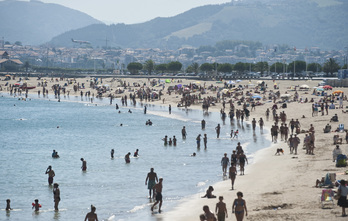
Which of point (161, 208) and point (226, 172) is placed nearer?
point (161, 208)

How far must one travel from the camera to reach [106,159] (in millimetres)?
31781

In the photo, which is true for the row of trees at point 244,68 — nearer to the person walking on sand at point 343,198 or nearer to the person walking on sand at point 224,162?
the person walking on sand at point 224,162

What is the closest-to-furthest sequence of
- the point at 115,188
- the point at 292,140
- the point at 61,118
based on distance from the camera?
the point at 115,188
the point at 292,140
the point at 61,118

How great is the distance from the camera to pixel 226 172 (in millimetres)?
25094

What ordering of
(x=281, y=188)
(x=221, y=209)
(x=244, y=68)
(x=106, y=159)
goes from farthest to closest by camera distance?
1. (x=244, y=68)
2. (x=106, y=159)
3. (x=281, y=188)
4. (x=221, y=209)

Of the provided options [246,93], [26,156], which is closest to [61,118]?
[246,93]

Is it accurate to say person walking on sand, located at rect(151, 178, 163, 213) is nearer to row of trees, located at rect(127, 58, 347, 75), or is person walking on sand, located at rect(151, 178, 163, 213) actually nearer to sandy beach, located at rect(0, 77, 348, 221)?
sandy beach, located at rect(0, 77, 348, 221)

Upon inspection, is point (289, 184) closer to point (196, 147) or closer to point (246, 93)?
point (196, 147)

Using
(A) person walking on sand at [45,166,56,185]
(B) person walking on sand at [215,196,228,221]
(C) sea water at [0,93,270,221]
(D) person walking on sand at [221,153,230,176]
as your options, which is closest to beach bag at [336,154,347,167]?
(D) person walking on sand at [221,153,230,176]

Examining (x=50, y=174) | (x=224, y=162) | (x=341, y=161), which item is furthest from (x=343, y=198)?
(x=50, y=174)

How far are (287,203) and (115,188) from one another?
341 inches

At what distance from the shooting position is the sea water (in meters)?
20.3

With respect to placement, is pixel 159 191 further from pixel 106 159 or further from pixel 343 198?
pixel 106 159

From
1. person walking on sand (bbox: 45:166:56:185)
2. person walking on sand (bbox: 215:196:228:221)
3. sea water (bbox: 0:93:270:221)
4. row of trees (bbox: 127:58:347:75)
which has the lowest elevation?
sea water (bbox: 0:93:270:221)
